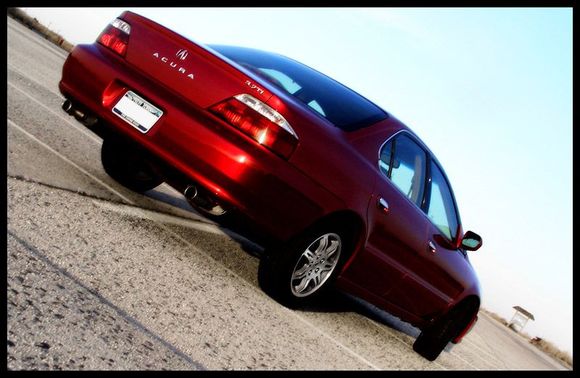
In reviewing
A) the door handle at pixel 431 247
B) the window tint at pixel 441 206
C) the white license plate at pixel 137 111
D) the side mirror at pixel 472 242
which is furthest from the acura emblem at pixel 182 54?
the side mirror at pixel 472 242

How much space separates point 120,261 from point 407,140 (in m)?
2.36

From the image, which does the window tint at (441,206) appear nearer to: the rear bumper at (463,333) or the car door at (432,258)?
the car door at (432,258)

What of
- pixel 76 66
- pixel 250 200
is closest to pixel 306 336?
pixel 250 200

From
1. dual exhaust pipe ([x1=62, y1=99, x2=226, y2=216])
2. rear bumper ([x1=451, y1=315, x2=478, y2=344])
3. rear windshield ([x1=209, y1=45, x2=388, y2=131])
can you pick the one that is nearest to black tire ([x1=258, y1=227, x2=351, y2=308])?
dual exhaust pipe ([x1=62, y1=99, x2=226, y2=216])

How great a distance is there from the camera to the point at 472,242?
5148 millimetres

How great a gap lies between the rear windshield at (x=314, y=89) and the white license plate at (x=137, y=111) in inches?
31.0

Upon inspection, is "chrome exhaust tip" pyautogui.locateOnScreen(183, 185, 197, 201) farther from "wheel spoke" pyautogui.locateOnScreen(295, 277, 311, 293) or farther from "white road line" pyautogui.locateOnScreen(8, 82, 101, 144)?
"white road line" pyautogui.locateOnScreen(8, 82, 101, 144)

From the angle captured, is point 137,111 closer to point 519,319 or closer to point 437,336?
point 437,336

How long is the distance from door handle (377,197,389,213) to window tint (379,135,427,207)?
0.22 meters

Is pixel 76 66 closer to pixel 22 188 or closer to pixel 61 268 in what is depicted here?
pixel 22 188

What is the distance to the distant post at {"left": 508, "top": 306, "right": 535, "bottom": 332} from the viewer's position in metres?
21.7

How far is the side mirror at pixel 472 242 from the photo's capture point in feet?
16.8

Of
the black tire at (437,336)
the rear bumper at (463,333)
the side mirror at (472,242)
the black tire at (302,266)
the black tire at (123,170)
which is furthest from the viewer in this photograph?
the rear bumper at (463,333)

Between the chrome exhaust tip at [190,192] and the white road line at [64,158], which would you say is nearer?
the chrome exhaust tip at [190,192]
